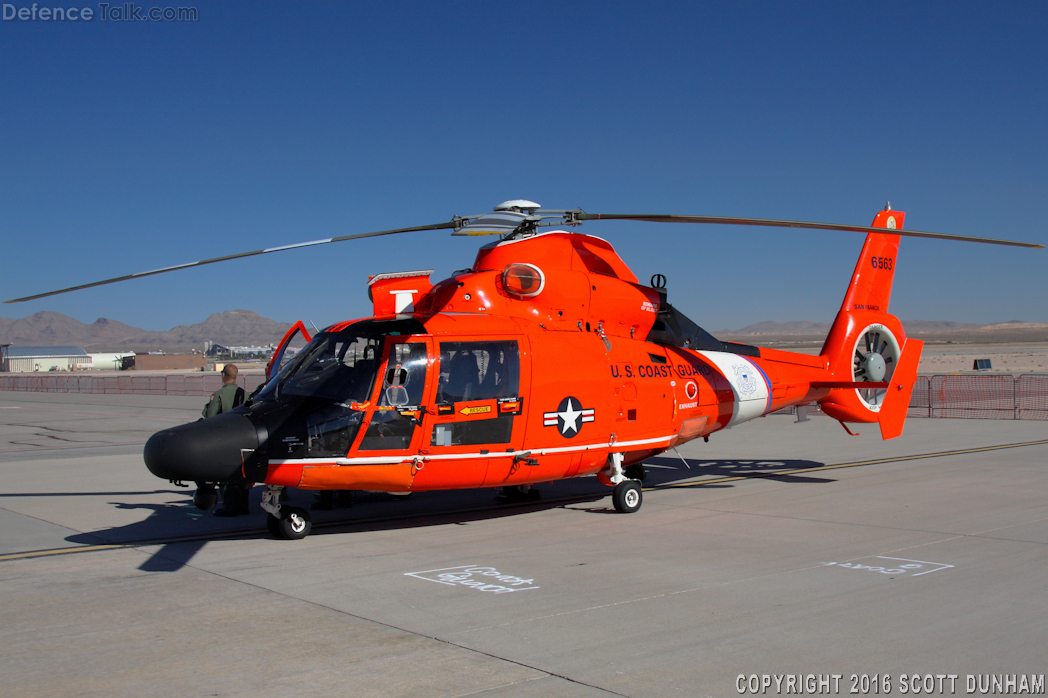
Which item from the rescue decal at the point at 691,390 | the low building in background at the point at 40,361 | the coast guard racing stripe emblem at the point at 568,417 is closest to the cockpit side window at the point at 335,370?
the coast guard racing stripe emblem at the point at 568,417

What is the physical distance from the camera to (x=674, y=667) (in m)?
5.28

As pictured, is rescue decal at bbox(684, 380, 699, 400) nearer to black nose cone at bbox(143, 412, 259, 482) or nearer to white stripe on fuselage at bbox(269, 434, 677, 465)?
white stripe on fuselage at bbox(269, 434, 677, 465)

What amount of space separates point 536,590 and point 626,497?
13.3 ft

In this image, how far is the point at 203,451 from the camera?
851 centimetres

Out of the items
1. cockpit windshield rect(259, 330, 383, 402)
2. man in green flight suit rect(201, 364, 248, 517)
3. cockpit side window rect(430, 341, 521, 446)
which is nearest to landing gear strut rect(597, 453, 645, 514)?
cockpit side window rect(430, 341, 521, 446)

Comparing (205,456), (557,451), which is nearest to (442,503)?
(557,451)

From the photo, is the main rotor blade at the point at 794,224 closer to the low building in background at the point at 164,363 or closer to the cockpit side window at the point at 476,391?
the cockpit side window at the point at 476,391

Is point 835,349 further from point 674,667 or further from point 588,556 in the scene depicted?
point 674,667

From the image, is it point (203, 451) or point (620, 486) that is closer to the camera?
point (203, 451)

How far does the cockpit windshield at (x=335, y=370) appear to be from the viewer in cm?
934

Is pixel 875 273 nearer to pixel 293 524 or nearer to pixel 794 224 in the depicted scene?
pixel 794 224

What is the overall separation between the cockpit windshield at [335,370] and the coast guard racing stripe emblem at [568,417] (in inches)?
91.9

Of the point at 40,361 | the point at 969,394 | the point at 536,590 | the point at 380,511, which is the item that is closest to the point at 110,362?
the point at 40,361

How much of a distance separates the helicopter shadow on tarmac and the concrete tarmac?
0.24 feet
